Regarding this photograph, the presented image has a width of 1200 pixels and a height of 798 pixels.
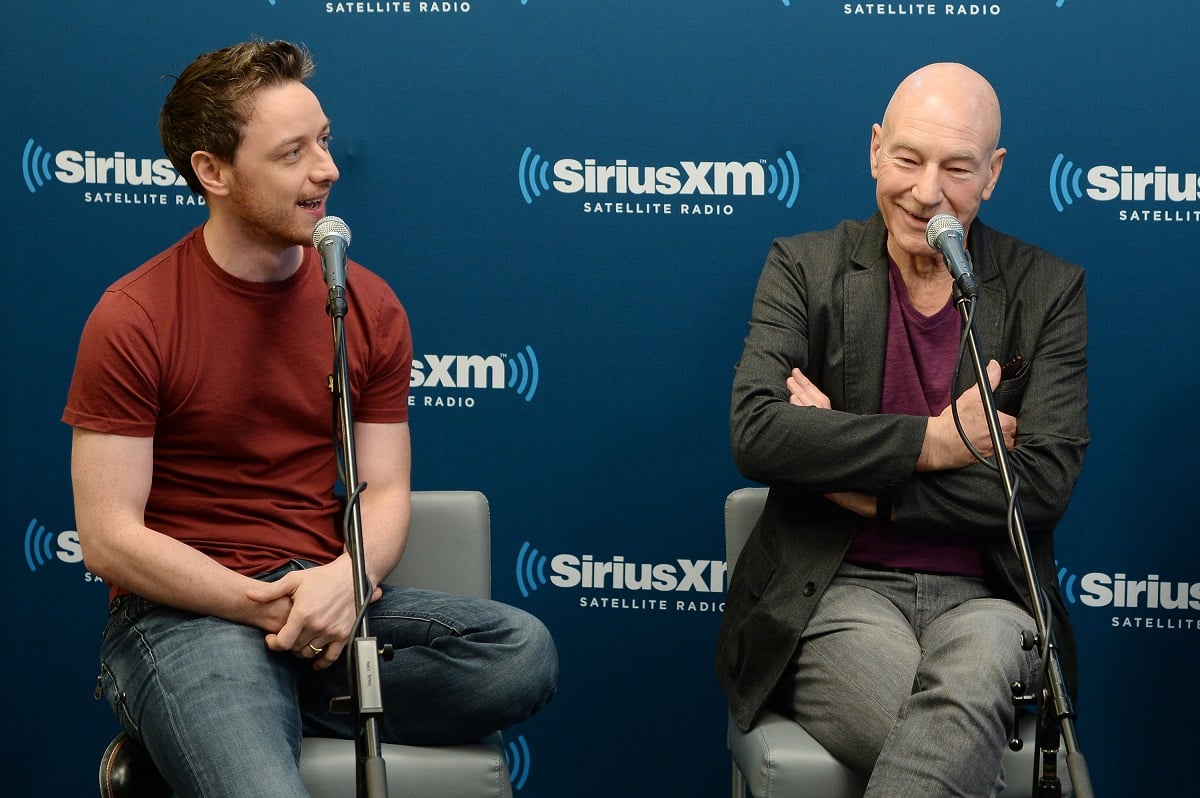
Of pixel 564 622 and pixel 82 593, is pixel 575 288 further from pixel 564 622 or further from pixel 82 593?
pixel 82 593

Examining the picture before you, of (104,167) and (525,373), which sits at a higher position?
(104,167)

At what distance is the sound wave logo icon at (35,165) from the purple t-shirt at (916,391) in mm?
2157

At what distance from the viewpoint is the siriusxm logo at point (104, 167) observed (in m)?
3.51

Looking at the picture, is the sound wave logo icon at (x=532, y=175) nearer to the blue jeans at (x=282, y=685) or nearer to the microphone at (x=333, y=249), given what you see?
the blue jeans at (x=282, y=685)

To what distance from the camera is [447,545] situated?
8.99ft

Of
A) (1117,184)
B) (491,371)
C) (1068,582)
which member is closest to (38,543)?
(491,371)

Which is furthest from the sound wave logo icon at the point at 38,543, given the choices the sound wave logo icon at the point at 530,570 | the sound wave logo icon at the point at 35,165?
the sound wave logo icon at the point at 530,570

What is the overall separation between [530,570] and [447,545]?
32.7 inches

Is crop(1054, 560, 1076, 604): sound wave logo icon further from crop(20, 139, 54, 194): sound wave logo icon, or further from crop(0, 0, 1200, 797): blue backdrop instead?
crop(20, 139, 54, 194): sound wave logo icon

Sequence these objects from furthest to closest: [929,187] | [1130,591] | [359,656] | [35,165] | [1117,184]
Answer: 1. [35,165]
2. [1130,591]
3. [1117,184]
4. [929,187]
5. [359,656]

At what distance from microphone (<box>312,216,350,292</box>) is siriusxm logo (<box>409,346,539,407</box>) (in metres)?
1.44

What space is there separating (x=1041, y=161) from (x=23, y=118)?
254cm

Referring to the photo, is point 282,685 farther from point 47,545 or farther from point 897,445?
point 47,545

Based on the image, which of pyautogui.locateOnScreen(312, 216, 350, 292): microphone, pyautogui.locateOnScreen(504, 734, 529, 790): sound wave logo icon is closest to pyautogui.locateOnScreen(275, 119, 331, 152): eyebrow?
pyautogui.locateOnScreen(312, 216, 350, 292): microphone
